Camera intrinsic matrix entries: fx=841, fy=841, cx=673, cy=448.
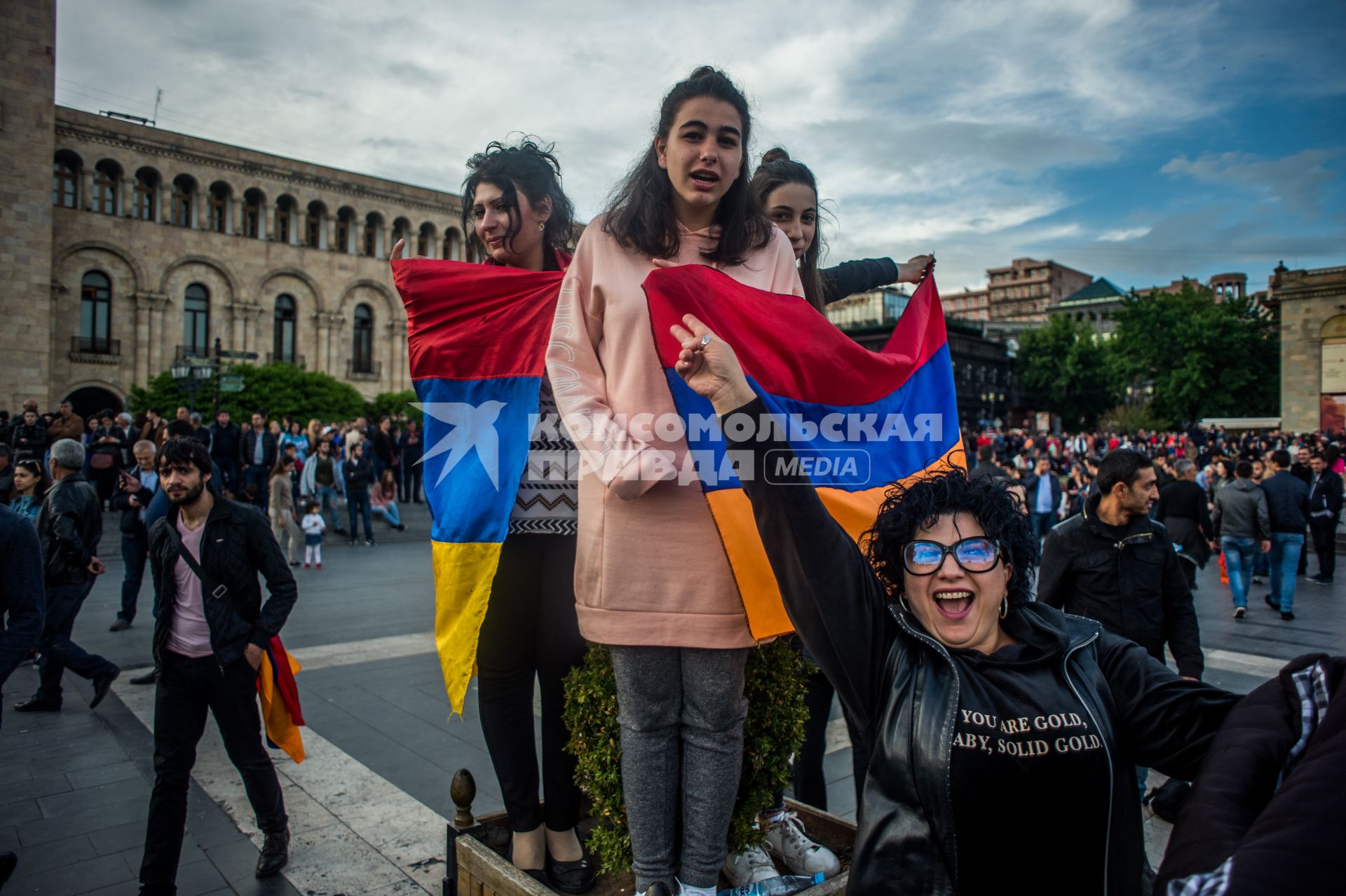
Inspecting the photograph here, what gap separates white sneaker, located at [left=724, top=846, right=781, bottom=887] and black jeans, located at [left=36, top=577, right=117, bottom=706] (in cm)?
572

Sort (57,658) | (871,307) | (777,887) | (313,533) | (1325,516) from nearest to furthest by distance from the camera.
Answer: (777,887), (57,658), (313,533), (1325,516), (871,307)

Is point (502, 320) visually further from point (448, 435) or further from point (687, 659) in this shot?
point (687, 659)

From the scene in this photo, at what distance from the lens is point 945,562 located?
6.51 feet

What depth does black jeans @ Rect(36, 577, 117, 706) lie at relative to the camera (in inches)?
242

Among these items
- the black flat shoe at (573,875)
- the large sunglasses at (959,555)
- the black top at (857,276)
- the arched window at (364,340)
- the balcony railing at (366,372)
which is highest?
the arched window at (364,340)

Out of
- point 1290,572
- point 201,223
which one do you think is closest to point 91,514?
point 1290,572

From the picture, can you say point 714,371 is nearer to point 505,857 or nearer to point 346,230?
point 505,857

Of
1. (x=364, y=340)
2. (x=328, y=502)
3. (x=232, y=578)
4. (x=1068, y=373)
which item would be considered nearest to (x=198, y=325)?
(x=364, y=340)

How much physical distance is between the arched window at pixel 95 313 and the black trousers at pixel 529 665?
4294 centimetres

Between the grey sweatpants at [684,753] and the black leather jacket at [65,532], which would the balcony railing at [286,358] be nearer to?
the black leather jacket at [65,532]

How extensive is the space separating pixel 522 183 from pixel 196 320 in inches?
1742

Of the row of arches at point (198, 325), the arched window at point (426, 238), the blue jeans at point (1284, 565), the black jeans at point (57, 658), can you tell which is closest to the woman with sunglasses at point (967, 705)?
the black jeans at point (57, 658)

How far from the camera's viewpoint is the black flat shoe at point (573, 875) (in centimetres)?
271

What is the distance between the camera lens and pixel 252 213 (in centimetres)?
4244
